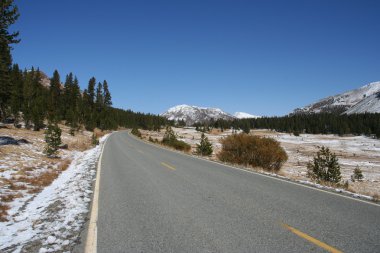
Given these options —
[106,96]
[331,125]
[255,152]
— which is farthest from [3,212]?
[331,125]

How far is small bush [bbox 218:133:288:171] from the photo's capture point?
18.0 m

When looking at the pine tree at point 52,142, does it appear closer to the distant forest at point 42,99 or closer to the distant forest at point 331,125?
the distant forest at point 42,99

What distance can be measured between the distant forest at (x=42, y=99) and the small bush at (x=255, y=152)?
16845 mm

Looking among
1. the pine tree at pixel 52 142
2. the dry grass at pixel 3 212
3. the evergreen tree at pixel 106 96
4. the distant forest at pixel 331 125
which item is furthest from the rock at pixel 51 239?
the distant forest at pixel 331 125

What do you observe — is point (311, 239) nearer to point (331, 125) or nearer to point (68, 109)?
point (68, 109)

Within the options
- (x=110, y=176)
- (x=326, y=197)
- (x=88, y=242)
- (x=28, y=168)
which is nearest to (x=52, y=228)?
(x=88, y=242)

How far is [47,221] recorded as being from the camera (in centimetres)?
612

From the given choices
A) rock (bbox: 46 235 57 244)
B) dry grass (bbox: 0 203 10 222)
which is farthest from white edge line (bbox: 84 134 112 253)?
dry grass (bbox: 0 203 10 222)

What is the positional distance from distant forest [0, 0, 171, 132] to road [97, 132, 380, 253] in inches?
711

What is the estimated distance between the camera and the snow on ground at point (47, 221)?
4.84m

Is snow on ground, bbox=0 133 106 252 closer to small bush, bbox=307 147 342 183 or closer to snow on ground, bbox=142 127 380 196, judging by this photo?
snow on ground, bbox=142 127 380 196

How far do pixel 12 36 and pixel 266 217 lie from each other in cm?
2177

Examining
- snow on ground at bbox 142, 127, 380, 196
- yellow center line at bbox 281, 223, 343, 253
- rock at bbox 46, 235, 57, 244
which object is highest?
yellow center line at bbox 281, 223, 343, 253

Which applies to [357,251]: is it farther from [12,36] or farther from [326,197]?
[12,36]
